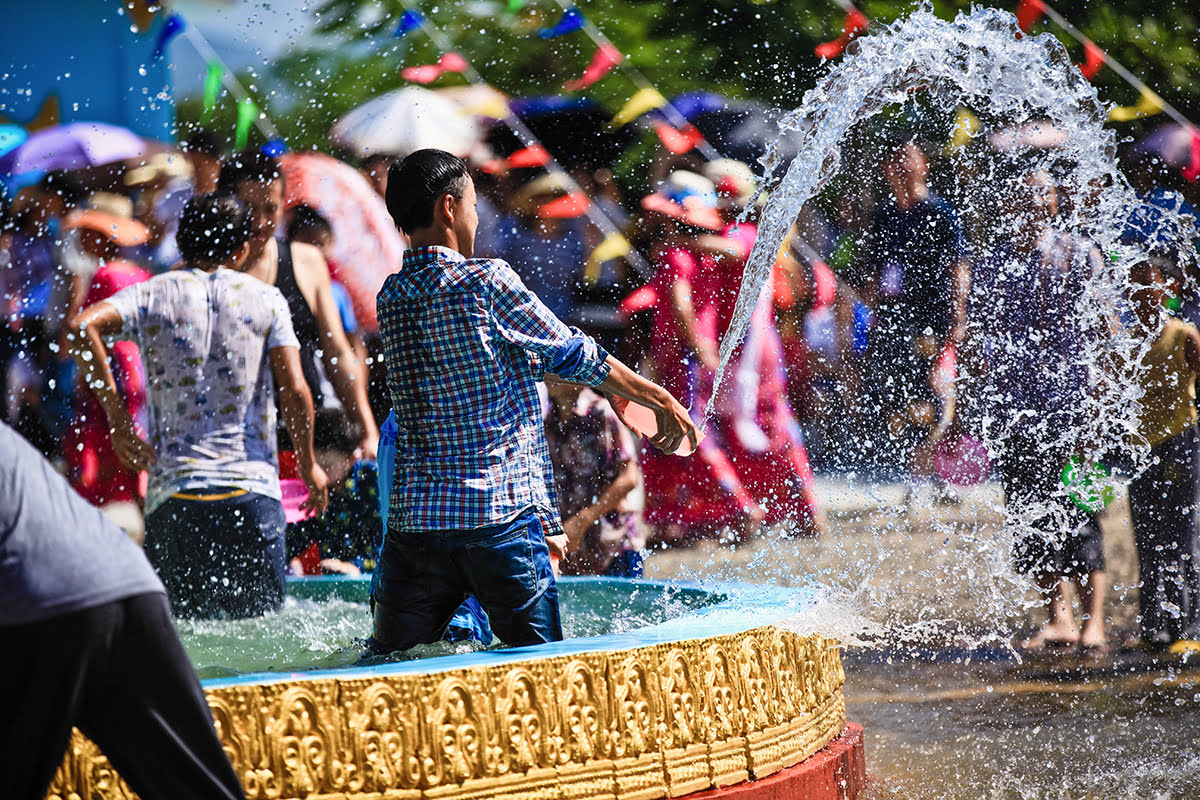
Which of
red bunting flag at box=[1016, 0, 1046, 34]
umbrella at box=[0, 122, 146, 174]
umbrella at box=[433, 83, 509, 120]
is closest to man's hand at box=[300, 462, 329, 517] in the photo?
umbrella at box=[0, 122, 146, 174]

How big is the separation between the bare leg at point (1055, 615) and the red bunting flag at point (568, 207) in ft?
11.9

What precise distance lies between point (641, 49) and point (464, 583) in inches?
362

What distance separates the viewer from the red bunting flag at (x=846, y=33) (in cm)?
967

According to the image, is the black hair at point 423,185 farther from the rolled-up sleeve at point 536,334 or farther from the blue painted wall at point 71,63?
the blue painted wall at point 71,63

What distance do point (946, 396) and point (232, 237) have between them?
415cm

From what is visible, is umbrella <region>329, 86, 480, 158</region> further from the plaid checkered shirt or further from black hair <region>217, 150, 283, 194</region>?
the plaid checkered shirt

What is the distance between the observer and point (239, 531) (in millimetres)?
4145

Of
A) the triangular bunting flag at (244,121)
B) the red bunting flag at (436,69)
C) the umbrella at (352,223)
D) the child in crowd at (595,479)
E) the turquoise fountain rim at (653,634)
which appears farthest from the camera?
the red bunting flag at (436,69)

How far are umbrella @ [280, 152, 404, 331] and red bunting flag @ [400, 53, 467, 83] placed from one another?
3.17 meters

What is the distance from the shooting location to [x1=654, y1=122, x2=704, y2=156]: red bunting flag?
9289 mm

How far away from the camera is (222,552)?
408cm

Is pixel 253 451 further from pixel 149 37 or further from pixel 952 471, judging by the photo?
pixel 149 37

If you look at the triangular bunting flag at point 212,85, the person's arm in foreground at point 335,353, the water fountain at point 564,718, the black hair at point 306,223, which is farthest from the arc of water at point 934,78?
the triangular bunting flag at point 212,85

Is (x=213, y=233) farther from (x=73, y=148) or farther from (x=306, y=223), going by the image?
(x=73, y=148)
